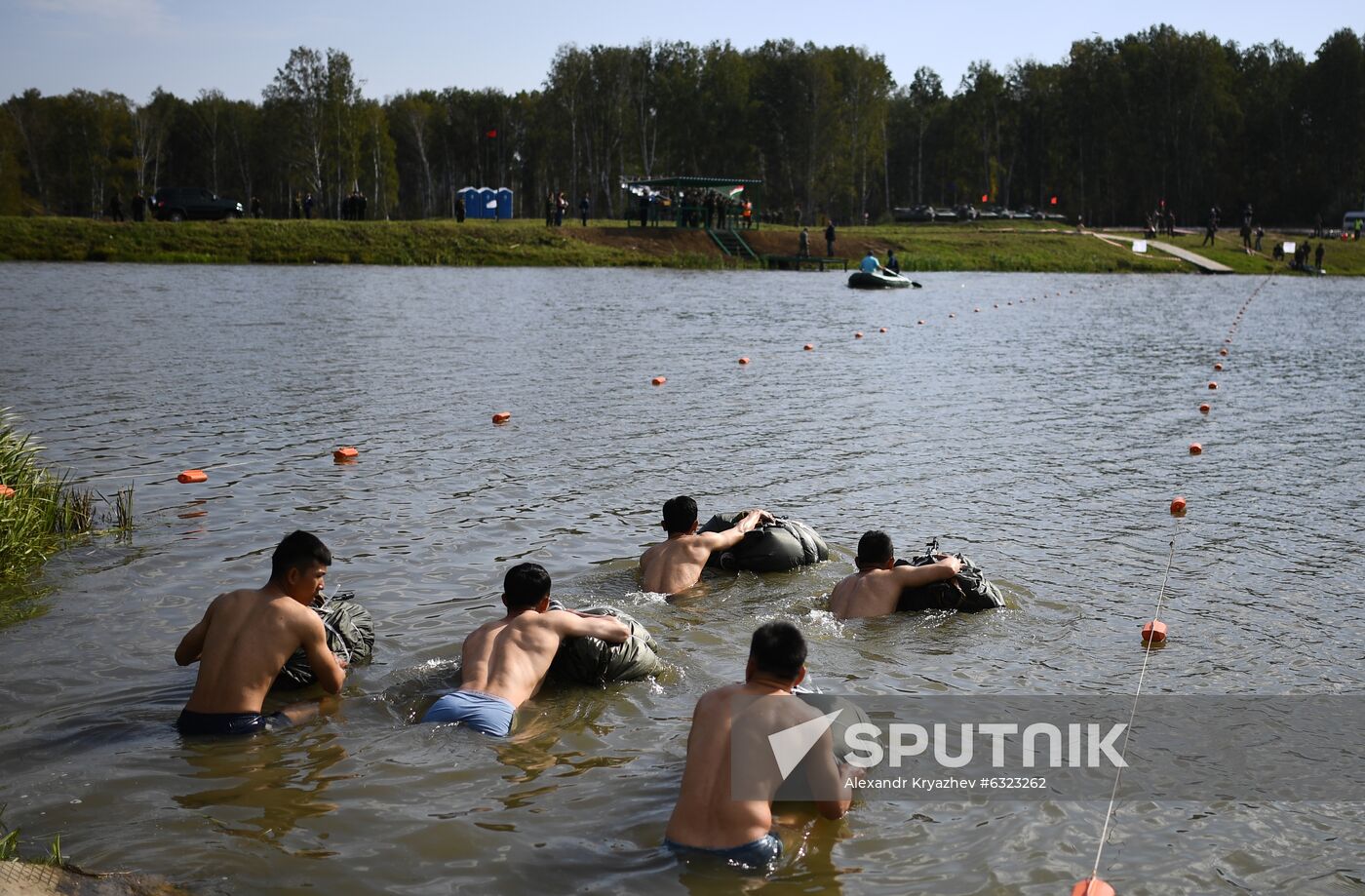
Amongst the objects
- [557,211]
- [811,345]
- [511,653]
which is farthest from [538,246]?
[511,653]

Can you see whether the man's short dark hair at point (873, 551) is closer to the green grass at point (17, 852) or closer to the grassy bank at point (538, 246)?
the green grass at point (17, 852)

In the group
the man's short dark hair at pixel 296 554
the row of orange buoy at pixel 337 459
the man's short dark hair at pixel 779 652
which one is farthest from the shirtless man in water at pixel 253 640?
the row of orange buoy at pixel 337 459

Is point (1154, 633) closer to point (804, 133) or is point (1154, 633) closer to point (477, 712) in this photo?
point (477, 712)

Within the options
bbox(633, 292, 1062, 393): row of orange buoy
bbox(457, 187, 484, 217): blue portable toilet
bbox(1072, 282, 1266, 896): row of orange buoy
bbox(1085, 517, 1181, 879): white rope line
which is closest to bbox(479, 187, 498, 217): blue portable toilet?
bbox(457, 187, 484, 217): blue portable toilet

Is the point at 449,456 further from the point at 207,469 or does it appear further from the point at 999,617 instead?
the point at 999,617

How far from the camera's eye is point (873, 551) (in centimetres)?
1019

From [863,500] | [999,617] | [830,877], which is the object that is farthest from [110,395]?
[830,877]

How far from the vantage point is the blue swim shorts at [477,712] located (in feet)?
24.8

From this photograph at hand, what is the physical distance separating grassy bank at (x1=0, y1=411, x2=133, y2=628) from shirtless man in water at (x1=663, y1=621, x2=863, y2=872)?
639 cm

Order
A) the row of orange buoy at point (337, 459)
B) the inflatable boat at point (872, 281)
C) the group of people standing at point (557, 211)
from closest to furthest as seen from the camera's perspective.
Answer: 1. the row of orange buoy at point (337, 459)
2. the inflatable boat at point (872, 281)
3. the group of people standing at point (557, 211)

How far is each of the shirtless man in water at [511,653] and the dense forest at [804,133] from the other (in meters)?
92.4

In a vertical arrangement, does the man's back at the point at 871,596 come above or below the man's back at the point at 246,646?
below

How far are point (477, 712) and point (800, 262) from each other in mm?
62667

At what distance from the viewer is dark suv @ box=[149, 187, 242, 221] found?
63.8m
